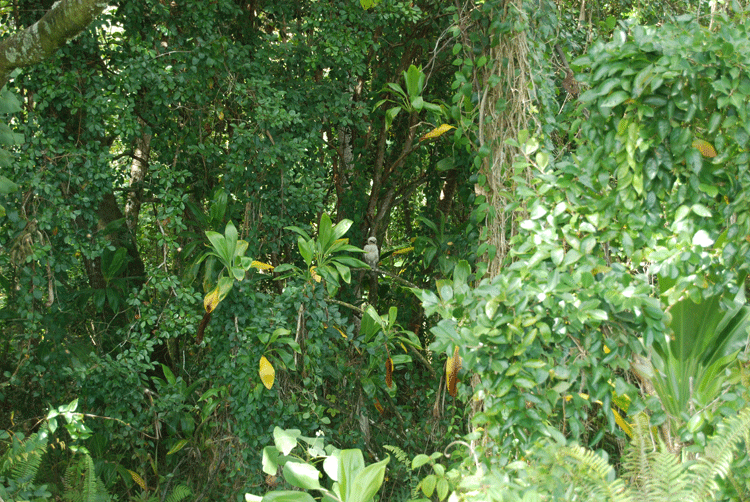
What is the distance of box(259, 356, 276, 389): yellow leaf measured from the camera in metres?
2.36

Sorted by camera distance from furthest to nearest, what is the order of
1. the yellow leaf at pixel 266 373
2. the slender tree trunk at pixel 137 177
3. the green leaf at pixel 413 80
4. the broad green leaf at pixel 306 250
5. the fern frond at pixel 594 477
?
the slender tree trunk at pixel 137 177, the green leaf at pixel 413 80, the broad green leaf at pixel 306 250, the yellow leaf at pixel 266 373, the fern frond at pixel 594 477

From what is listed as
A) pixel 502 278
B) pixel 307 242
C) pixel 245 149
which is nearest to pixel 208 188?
pixel 245 149

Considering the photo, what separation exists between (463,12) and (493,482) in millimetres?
1931

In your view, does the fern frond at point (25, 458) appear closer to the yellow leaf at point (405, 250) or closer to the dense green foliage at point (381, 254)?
the dense green foliage at point (381, 254)

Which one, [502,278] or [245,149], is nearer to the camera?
[502,278]

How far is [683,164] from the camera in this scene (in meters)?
1.67

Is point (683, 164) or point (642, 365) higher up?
point (683, 164)

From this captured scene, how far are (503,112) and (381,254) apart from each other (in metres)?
1.55

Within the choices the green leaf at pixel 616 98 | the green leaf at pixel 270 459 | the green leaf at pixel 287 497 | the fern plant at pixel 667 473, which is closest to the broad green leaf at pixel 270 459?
the green leaf at pixel 270 459

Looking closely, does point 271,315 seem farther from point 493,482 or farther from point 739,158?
point 739,158

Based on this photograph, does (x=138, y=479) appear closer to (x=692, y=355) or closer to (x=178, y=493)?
(x=178, y=493)

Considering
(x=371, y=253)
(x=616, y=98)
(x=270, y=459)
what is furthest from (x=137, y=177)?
(x=616, y=98)

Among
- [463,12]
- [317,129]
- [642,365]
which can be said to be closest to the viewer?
[642,365]

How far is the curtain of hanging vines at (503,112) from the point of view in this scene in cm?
231
